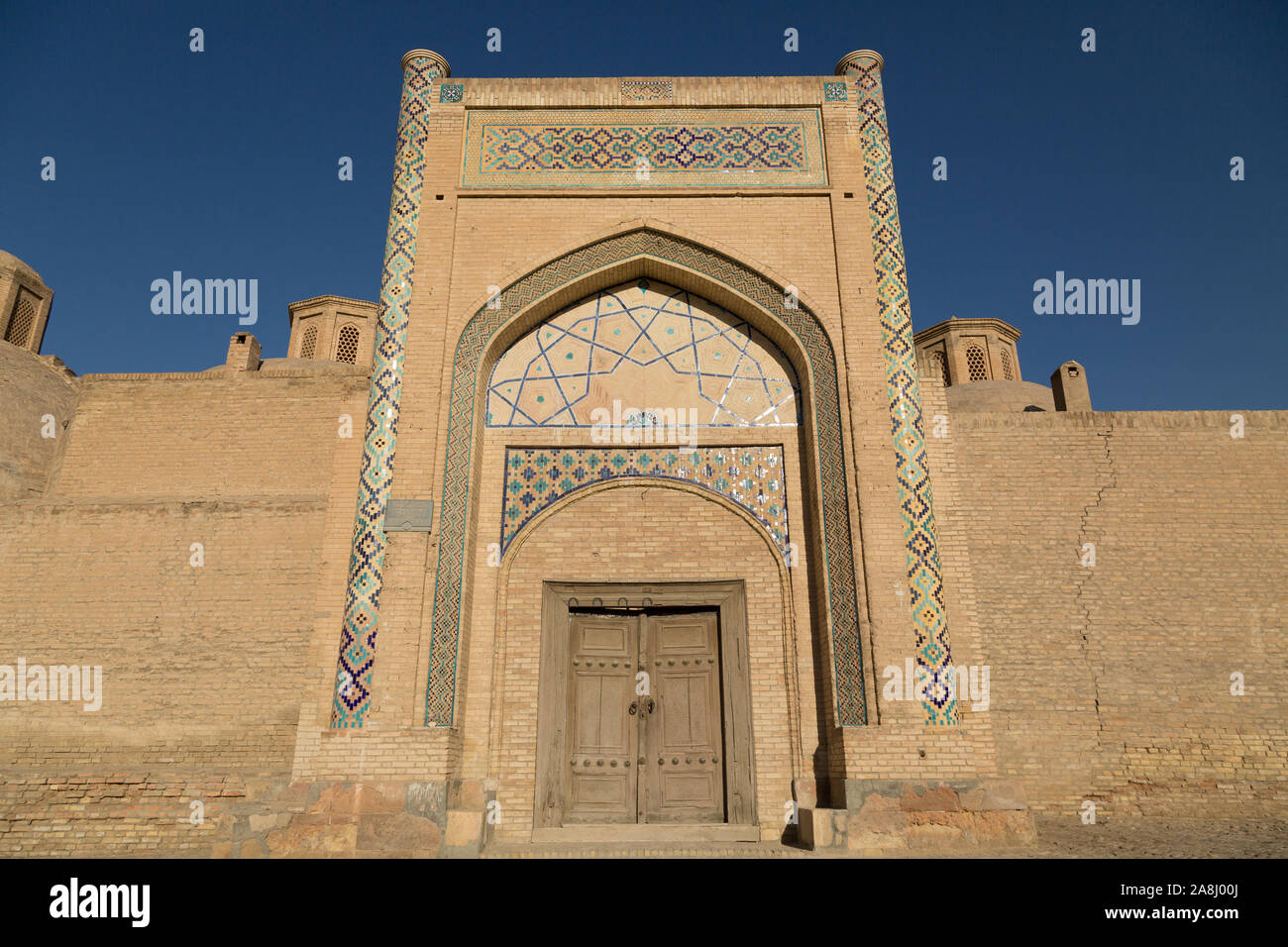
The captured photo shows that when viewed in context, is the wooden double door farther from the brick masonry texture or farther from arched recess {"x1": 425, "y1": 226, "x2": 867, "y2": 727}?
arched recess {"x1": 425, "y1": 226, "x2": 867, "y2": 727}

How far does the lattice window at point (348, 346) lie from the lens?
18672 millimetres

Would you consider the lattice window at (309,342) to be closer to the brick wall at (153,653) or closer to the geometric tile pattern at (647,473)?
the brick wall at (153,653)

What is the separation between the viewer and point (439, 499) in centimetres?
672

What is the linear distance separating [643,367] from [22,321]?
1274cm

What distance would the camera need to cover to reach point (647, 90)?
8.12 meters

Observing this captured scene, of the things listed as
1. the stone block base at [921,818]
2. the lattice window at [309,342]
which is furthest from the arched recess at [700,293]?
the lattice window at [309,342]

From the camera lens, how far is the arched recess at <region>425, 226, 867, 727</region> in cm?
636

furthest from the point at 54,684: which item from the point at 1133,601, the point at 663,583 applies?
the point at 1133,601

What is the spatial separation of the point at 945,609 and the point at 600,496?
2757 millimetres

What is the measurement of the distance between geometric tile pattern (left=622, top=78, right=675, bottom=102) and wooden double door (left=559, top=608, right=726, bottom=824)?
4.67 meters

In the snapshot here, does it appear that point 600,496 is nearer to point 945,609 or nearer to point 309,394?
point 945,609
